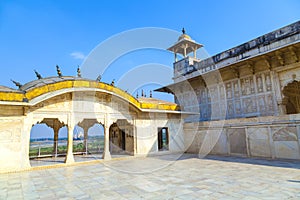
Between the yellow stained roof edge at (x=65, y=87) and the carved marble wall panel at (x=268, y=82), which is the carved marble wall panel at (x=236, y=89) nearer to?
the carved marble wall panel at (x=268, y=82)

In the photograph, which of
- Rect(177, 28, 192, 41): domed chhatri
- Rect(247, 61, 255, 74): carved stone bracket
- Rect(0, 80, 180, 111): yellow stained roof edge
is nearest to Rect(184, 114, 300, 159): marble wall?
Rect(0, 80, 180, 111): yellow stained roof edge

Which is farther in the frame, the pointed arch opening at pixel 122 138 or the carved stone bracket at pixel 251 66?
the carved stone bracket at pixel 251 66

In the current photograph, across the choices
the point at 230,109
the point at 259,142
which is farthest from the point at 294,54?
the point at 259,142

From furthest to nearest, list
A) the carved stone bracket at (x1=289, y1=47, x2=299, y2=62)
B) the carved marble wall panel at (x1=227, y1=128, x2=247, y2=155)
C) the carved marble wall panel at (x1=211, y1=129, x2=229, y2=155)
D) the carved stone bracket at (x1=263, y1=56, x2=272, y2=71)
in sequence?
the carved stone bracket at (x1=263, y1=56, x2=272, y2=71), the carved marble wall panel at (x1=211, y1=129, x2=229, y2=155), the carved stone bracket at (x1=289, y1=47, x2=299, y2=62), the carved marble wall panel at (x1=227, y1=128, x2=247, y2=155)

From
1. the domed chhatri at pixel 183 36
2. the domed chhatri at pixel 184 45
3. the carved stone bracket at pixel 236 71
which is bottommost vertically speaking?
the carved stone bracket at pixel 236 71

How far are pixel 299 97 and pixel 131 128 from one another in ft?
44.5

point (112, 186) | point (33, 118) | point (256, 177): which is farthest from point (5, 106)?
point (256, 177)

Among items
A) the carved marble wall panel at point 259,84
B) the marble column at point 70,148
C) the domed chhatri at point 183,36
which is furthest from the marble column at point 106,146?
the domed chhatri at point 183,36

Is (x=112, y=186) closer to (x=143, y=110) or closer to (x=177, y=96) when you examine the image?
(x=143, y=110)

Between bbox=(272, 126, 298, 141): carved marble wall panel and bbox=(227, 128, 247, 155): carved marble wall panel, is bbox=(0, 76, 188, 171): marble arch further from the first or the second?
bbox=(272, 126, 298, 141): carved marble wall panel

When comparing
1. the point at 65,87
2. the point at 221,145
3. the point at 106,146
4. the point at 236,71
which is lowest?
the point at 221,145

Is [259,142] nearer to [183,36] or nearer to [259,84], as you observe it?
[259,84]

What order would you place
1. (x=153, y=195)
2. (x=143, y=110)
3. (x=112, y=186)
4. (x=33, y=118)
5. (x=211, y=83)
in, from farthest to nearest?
1. (x=211, y=83)
2. (x=143, y=110)
3. (x=33, y=118)
4. (x=112, y=186)
5. (x=153, y=195)

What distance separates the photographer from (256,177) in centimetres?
564
